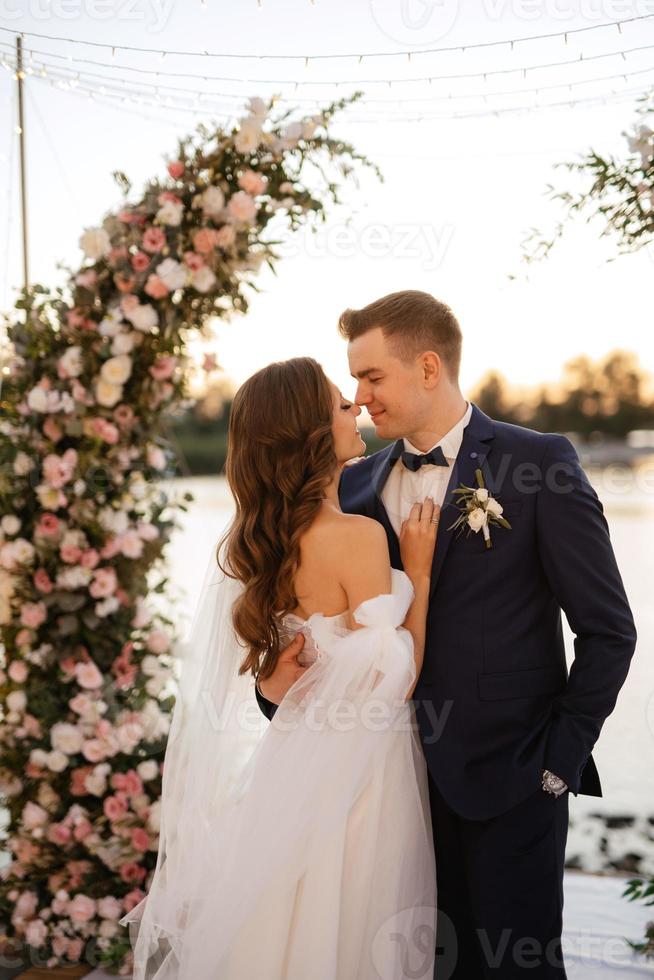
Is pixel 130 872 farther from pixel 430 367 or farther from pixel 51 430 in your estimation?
pixel 430 367

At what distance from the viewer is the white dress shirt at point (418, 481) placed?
2.40 meters

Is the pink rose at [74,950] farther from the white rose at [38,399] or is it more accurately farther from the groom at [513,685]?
the white rose at [38,399]

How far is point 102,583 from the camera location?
3092mm

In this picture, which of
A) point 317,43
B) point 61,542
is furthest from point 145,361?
point 317,43

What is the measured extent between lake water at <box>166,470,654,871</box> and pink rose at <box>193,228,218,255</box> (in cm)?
87

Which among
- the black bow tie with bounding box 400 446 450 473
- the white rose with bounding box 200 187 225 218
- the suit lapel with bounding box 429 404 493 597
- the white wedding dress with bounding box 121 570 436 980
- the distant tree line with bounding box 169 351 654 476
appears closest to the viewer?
the white wedding dress with bounding box 121 570 436 980

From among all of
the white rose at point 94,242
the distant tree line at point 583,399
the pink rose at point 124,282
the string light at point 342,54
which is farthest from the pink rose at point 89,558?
the string light at point 342,54

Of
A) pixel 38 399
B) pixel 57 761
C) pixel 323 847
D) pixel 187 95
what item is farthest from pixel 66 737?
pixel 187 95

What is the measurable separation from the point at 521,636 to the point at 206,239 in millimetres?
1662

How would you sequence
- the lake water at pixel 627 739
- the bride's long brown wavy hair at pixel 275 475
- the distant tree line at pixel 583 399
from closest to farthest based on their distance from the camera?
1. the bride's long brown wavy hair at pixel 275 475
2. the distant tree line at pixel 583 399
3. the lake water at pixel 627 739

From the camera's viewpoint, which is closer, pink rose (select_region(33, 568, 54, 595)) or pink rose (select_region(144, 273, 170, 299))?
pink rose (select_region(144, 273, 170, 299))

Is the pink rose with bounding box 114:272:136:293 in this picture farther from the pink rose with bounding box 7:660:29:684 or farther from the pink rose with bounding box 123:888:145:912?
the pink rose with bounding box 123:888:145:912

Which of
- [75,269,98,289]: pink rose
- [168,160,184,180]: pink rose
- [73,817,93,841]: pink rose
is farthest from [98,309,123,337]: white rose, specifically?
[73,817,93,841]: pink rose

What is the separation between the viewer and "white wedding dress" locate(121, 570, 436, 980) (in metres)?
1.99
